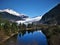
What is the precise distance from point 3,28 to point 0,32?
6999mm

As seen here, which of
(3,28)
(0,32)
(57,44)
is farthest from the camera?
(3,28)

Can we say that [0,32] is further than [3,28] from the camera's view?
No

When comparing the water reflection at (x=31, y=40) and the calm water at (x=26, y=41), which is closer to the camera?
the calm water at (x=26, y=41)

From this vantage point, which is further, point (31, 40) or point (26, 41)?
point (31, 40)

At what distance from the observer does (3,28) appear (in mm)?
86688

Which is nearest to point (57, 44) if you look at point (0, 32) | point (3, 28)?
point (0, 32)

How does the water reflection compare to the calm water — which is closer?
the calm water

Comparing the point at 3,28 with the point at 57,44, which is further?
the point at 3,28

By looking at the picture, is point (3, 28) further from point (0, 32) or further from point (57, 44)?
point (57, 44)

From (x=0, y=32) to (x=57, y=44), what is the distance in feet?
147

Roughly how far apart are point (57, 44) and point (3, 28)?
1988 inches

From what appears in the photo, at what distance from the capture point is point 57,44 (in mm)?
41406

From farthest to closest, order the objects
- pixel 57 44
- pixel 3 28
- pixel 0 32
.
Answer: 1. pixel 3 28
2. pixel 0 32
3. pixel 57 44
